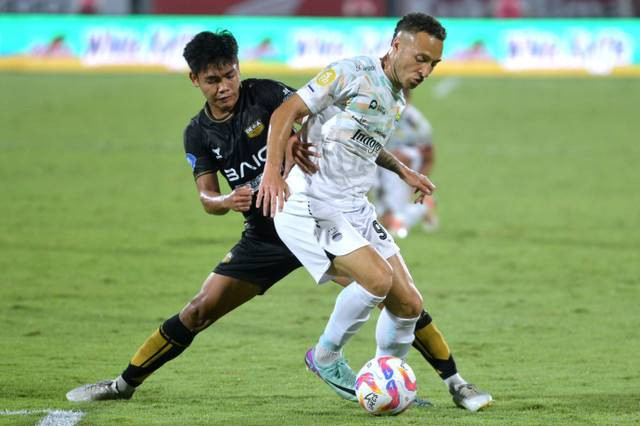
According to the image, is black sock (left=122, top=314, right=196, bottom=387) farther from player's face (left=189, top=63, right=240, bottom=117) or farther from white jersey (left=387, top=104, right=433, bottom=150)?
white jersey (left=387, top=104, right=433, bottom=150)

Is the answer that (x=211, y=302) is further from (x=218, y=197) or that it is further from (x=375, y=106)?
(x=375, y=106)

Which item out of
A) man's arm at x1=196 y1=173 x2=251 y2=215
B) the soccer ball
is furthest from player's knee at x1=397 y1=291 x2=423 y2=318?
man's arm at x1=196 y1=173 x2=251 y2=215

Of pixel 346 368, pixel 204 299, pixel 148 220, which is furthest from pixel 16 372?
pixel 148 220

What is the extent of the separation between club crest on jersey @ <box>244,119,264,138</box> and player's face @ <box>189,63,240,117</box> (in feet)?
0.51

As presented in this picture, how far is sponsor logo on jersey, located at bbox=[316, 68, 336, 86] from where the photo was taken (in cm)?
557

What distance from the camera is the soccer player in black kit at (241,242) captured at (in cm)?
598

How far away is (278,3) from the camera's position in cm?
3089

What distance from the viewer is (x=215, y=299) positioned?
6.02 m

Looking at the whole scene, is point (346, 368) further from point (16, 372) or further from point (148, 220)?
point (148, 220)

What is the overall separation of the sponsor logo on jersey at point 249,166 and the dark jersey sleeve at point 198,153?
10cm

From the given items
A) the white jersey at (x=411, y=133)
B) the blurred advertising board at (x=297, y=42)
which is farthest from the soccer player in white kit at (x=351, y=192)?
the blurred advertising board at (x=297, y=42)

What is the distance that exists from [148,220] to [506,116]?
39.0ft

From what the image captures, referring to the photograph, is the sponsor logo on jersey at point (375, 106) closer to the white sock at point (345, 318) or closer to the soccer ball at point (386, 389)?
the white sock at point (345, 318)

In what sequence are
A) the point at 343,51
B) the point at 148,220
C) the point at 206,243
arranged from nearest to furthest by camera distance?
the point at 206,243 → the point at 148,220 → the point at 343,51
